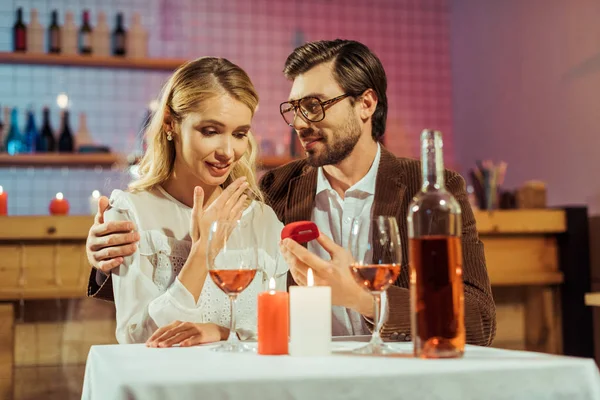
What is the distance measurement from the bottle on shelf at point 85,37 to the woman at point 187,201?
2197mm

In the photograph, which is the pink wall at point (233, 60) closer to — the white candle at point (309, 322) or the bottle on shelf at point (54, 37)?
the bottle on shelf at point (54, 37)

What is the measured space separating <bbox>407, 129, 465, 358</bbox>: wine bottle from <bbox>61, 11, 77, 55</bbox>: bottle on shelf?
326 cm

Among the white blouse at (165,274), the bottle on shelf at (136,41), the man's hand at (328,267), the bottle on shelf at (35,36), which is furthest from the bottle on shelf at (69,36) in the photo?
the man's hand at (328,267)

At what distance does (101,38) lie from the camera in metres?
3.97

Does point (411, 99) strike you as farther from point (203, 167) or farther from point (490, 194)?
point (203, 167)

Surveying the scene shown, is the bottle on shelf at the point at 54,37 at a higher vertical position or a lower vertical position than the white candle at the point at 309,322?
higher

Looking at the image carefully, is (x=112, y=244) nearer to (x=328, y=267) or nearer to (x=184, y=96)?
(x=184, y=96)

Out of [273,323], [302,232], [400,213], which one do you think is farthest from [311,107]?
[273,323]

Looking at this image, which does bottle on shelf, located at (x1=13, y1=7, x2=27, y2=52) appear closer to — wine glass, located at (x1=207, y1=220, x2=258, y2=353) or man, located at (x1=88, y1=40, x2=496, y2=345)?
man, located at (x1=88, y1=40, x2=496, y2=345)

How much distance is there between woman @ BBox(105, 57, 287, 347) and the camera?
4.84 feet

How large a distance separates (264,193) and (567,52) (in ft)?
7.67

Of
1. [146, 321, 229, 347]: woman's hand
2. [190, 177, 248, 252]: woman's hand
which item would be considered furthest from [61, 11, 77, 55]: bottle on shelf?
[146, 321, 229, 347]: woman's hand

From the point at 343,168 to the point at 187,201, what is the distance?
1.58 feet

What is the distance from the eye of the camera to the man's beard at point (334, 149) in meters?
2.06
